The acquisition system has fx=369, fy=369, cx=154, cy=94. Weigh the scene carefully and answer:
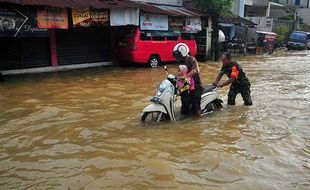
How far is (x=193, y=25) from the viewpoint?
766 inches

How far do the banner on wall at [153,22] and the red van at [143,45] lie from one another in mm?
190

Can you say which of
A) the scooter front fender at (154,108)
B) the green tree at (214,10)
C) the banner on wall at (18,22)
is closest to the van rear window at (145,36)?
the banner on wall at (18,22)

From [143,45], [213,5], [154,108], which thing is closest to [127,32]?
[143,45]

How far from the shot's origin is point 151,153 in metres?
5.53

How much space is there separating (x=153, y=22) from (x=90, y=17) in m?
3.34

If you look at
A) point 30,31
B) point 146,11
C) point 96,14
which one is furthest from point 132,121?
point 146,11

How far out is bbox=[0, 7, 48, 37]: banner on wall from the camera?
39.6ft

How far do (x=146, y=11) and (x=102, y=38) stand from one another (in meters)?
2.70

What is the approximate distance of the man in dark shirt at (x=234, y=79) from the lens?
7.74 m

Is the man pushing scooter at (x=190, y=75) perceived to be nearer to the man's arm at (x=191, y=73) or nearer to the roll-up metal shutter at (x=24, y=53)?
the man's arm at (x=191, y=73)

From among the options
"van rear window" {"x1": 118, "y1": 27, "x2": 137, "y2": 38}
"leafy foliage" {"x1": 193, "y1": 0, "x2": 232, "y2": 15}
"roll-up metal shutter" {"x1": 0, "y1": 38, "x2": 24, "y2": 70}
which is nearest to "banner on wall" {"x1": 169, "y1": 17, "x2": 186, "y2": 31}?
"van rear window" {"x1": 118, "y1": 27, "x2": 137, "y2": 38}

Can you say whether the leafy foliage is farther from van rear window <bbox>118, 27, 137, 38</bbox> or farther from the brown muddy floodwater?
the brown muddy floodwater

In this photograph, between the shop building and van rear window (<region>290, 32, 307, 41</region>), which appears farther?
van rear window (<region>290, 32, 307, 41</region>)

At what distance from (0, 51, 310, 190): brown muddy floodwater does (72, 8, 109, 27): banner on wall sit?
4.67m
